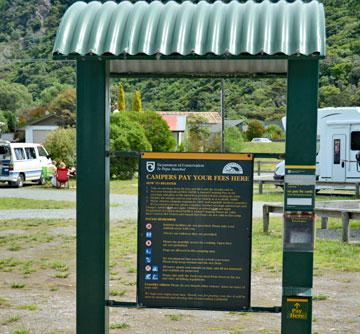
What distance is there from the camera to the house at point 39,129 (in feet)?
210

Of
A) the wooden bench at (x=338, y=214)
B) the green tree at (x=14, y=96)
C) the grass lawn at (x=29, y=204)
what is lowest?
the grass lawn at (x=29, y=204)

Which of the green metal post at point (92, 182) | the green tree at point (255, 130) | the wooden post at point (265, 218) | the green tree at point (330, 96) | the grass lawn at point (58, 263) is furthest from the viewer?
the green tree at point (330, 96)

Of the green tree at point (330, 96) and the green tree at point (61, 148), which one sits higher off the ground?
the green tree at point (330, 96)

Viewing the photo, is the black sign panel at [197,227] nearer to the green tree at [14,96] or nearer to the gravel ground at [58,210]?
the gravel ground at [58,210]

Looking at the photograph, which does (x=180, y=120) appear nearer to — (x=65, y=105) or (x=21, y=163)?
(x=21, y=163)

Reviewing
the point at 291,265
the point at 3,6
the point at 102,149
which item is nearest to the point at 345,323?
the point at 291,265

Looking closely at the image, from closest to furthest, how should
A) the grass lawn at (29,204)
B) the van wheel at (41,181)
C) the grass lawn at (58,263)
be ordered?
the grass lawn at (58,263) < the grass lawn at (29,204) < the van wheel at (41,181)

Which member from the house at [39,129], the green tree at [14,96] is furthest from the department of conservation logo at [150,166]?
the green tree at [14,96]

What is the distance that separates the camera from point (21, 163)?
2903 centimetres

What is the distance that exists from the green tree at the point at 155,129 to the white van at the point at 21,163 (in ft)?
20.8

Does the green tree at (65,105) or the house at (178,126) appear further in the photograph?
the green tree at (65,105)

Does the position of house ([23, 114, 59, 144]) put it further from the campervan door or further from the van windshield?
the campervan door

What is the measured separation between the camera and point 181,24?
16.9 ft

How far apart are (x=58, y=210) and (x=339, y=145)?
9.79m
